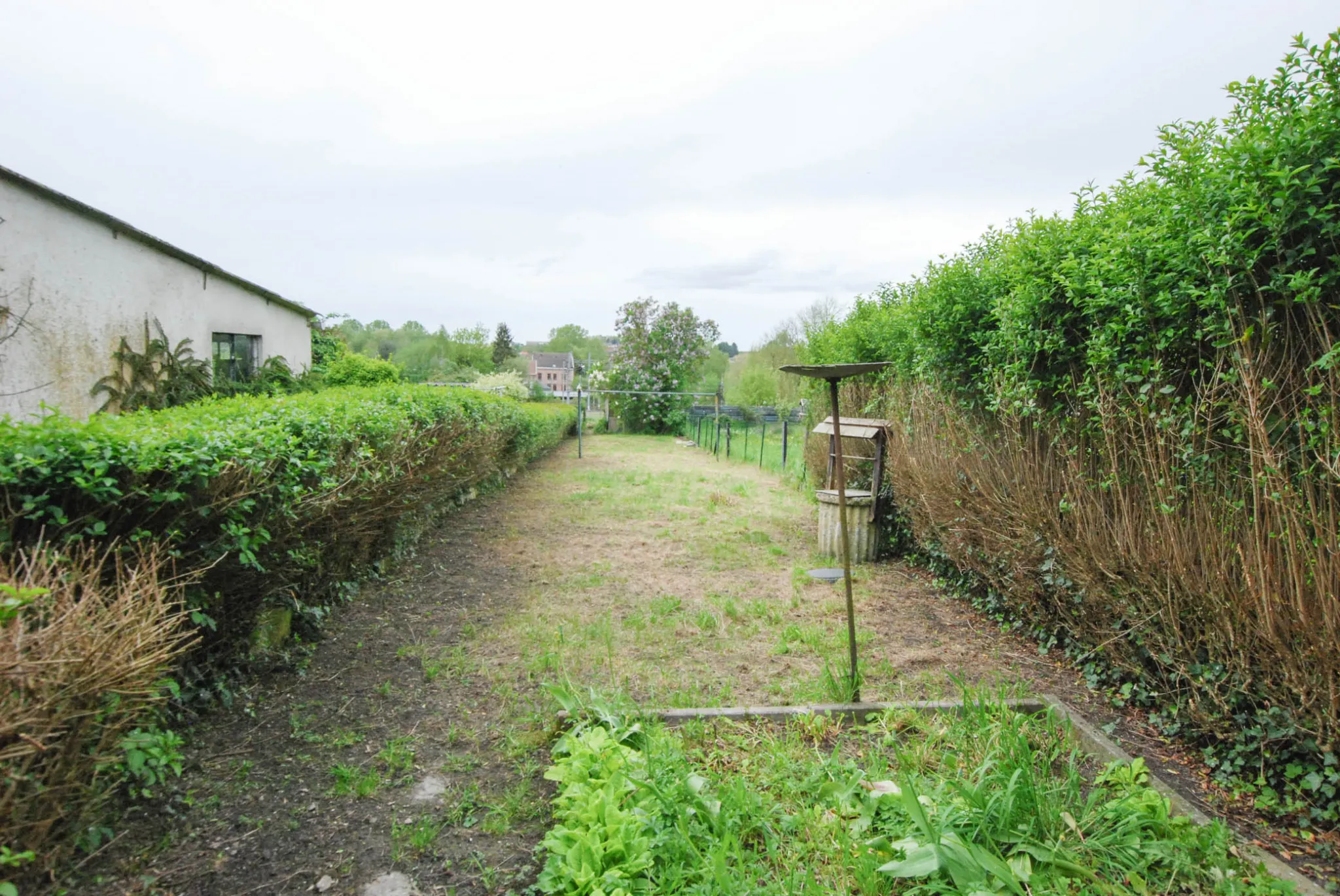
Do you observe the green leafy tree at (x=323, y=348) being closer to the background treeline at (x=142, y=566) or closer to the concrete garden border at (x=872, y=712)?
the background treeline at (x=142, y=566)

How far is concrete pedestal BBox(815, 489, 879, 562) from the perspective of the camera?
6793 mm

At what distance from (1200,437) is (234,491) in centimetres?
421

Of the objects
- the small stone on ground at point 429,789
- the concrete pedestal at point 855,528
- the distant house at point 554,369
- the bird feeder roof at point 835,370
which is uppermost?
the distant house at point 554,369

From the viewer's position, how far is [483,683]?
3961 mm

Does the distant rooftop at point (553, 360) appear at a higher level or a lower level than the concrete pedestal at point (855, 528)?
higher

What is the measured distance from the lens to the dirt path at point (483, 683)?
2.46m

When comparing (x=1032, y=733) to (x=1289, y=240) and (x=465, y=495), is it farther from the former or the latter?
(x=465, y=495)

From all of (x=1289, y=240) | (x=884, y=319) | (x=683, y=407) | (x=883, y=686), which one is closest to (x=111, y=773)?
(x=883, y=686)

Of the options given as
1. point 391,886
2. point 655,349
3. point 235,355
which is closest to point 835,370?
point 391,886

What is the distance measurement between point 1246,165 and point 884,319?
195 inches

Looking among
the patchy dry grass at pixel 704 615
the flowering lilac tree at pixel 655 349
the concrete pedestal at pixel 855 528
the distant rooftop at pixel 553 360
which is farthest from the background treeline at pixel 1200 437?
the distant rooftop at pixel 553 360

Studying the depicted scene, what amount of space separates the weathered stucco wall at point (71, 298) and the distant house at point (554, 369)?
2282 inches

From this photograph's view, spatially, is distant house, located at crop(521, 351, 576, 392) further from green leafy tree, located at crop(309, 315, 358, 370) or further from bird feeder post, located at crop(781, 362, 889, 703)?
bird feeder post, located at crop(781, 362, 889, 703)

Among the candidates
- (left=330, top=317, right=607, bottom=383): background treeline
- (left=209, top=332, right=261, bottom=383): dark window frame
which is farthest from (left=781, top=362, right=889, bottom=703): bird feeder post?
(left=330, top=317, right=607, bottom=383): background treeline
